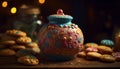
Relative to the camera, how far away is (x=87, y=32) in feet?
6.83

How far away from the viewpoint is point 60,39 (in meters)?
1.38

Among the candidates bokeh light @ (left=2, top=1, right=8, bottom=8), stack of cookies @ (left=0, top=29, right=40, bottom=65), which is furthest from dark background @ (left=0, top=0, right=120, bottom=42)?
stack of cookies @ (left=0, top=29, right=40, bottom=65)

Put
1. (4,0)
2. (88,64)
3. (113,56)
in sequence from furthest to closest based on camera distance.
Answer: (4,0) → (113,56) → (88,64)

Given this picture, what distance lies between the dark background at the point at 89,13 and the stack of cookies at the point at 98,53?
0.44 metres

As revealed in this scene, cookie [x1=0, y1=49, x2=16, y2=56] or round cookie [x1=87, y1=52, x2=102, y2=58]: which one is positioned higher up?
cookie [x1=0, y1=49, x2=16, y2=56]

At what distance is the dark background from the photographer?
202cm

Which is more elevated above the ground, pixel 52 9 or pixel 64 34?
pixel 52 9

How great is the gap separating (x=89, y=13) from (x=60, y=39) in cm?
74

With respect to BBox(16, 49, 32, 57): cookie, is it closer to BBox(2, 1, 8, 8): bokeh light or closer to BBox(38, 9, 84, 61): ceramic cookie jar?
BBox(38, 9, 84, 61): ceramic cookie jar

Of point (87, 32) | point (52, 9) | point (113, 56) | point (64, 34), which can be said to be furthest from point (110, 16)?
point (64, 34)

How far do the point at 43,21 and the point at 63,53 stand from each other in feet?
2.12

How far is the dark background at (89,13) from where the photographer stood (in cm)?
202

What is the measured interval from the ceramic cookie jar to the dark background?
1.96ft

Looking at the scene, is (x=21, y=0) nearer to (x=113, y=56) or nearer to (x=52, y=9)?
(x=52, y=9)
